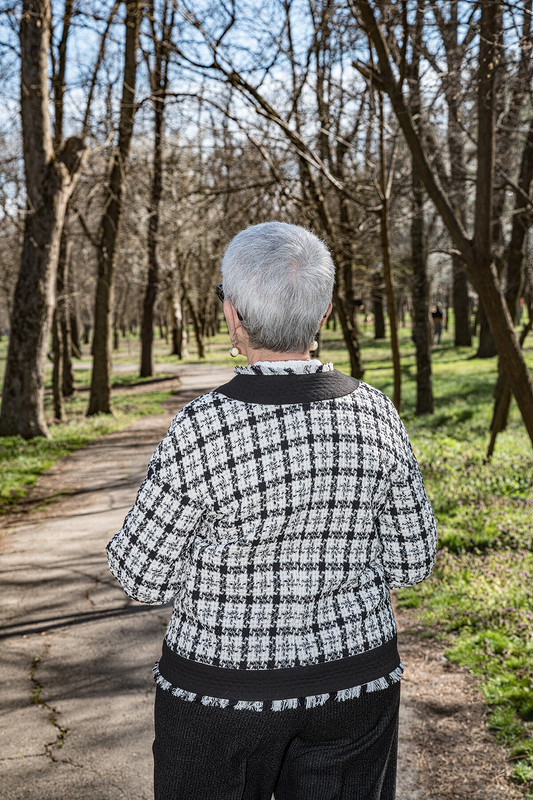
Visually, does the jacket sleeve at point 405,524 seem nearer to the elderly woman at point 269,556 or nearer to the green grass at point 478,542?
the elderly woman at point 269,556

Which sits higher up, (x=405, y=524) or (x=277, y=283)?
(x=277, y=283)

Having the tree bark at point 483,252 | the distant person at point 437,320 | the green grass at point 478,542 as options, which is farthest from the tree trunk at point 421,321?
the distant person at point 437,320

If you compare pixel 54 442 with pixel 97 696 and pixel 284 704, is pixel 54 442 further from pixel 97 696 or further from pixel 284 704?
pixel 284 704

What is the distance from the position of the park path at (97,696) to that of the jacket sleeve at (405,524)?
1.77 meters

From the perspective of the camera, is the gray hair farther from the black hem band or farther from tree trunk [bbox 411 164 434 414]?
tree trunk [bbox 411 164 434 414]

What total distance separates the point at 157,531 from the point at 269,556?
0.26m

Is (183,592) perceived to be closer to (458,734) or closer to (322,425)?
(322,425)

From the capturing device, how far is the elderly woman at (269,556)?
5.43 feet

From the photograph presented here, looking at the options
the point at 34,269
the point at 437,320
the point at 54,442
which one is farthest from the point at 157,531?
the point at 437,320

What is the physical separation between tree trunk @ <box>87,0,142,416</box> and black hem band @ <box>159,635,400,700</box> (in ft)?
43.3

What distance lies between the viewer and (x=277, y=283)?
1.70 m

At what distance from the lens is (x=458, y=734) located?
3594mm

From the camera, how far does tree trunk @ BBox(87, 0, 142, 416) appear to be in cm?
1373

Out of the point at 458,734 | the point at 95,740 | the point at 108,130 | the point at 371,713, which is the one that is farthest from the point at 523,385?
the point at 108,130
